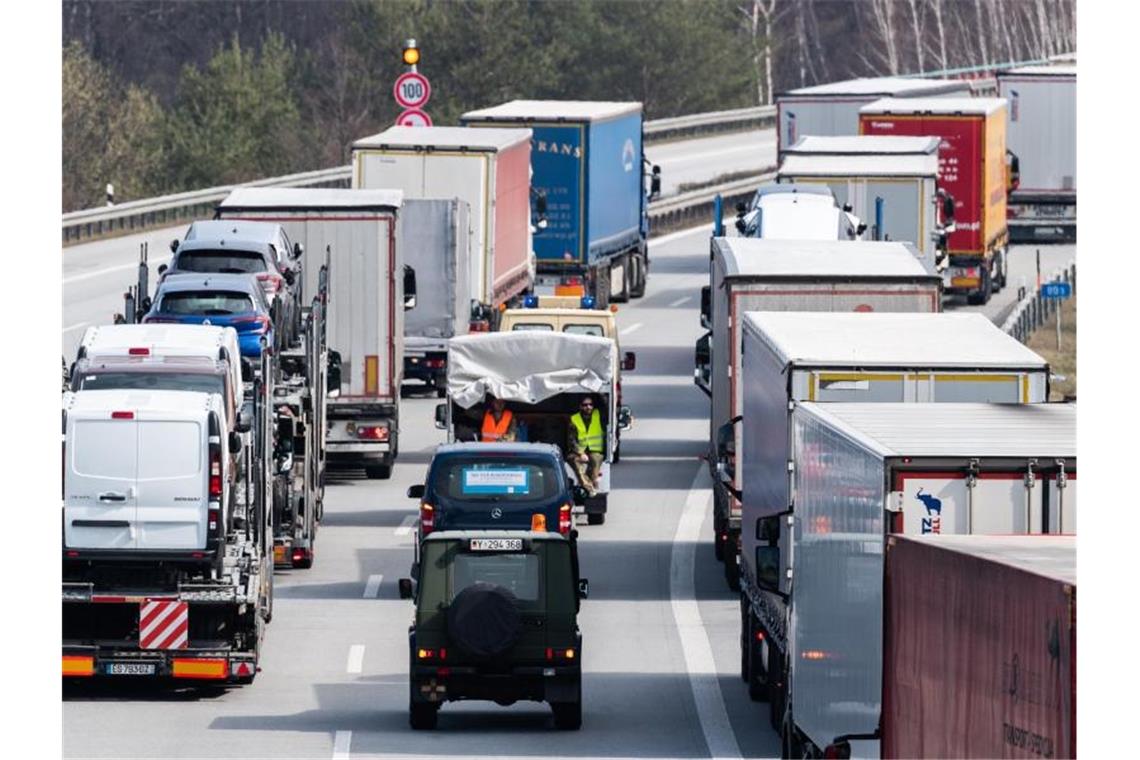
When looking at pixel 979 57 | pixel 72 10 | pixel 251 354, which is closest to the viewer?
pixel 251 354

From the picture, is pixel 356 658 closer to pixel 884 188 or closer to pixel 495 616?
pixel 495 616

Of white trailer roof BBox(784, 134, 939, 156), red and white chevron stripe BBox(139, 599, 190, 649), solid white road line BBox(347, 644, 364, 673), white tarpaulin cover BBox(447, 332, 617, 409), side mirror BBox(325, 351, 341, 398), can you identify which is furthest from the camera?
white trailer roof BBox(784, 134, 939, 156)

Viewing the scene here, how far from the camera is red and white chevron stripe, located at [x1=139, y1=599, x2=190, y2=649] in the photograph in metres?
23.1

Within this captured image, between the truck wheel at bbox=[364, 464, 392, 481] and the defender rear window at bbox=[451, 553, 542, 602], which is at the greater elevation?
the truck wheel at bbox=[364, 464, 392, 481]

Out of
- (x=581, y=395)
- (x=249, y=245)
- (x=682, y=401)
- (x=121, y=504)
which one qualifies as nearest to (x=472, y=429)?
(x=581, y=395)

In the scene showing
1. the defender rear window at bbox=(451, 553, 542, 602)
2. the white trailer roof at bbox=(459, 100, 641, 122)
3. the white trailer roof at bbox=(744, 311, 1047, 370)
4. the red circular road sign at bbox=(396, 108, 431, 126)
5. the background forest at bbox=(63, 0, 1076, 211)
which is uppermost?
the background forest at bbox=(63, 0, 1076, 211)

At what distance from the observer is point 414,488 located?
27484 mm

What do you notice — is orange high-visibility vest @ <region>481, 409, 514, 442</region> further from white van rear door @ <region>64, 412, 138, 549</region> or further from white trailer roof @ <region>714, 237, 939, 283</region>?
white van rear door @ <region>64, 412, 138, 549</region>

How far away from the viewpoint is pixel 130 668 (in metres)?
23.1

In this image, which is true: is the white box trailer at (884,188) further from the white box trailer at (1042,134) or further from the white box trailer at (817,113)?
the white box trailer at (1042,134)

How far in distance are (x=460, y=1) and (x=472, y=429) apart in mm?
69731

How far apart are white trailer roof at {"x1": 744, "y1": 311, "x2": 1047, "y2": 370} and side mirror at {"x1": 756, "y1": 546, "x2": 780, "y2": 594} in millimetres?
2863

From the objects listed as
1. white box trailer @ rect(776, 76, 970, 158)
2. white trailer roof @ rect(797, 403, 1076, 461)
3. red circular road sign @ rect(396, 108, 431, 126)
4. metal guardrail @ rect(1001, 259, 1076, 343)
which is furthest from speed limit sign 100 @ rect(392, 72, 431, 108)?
white trailer roof @ rect(797, 403, 1076, 461)

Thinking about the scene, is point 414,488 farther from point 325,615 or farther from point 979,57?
point 979,57
